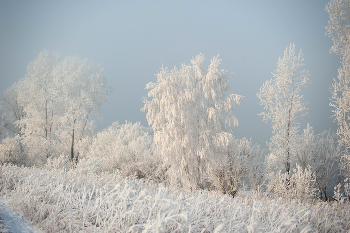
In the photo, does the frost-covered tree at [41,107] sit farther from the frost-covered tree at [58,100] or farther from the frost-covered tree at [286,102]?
the frost-covered tree at [286,102]

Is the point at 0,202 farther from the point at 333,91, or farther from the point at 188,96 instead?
the point at 333,91

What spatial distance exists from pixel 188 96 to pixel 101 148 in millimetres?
14024

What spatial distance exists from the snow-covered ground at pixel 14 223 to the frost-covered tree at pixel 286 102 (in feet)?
42.1

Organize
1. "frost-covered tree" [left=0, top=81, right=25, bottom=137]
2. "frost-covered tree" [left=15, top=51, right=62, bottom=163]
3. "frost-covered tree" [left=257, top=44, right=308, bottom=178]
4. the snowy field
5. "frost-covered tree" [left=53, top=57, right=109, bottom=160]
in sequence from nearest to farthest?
the snowy field < "frost-covered tree" [left=257, top=44, right=308, bottom=178] < "frost-covered tree" [left=15, top=51, right=62, bottom=163] < "frost-covered tree" [left=53, top=57, right=109, bottom=160] < "frost-covered tree" [left=0, top=81, right=25, bottom=137]

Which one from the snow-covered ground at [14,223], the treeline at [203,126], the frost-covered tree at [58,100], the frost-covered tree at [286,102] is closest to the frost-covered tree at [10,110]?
the frost-covered tree at [58,100]

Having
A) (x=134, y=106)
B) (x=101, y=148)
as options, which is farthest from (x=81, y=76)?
(x=134, y=106)

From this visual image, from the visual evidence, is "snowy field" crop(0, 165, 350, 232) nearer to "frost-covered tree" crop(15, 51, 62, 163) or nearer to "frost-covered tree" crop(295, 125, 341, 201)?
"frost-covered tree" crop(15, 51, 62, 163)

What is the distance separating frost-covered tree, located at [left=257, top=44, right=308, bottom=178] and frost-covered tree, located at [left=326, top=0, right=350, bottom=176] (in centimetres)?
301

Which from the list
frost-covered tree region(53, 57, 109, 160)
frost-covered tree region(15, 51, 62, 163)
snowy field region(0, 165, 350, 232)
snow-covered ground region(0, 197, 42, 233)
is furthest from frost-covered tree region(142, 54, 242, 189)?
frost-covered tree region(15, 51, 62, 163)

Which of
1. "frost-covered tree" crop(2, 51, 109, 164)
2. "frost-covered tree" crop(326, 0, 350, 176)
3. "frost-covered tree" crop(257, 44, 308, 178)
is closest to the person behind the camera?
"frost-covered tree" crop(326, 0, 350, 176)

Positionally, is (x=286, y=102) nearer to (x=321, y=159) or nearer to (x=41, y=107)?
(x=321, y=159)

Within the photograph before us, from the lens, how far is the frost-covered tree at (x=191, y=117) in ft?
35.4

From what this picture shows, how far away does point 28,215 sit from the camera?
8.59 ft

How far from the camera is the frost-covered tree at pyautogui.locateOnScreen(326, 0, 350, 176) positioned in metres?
7.51
